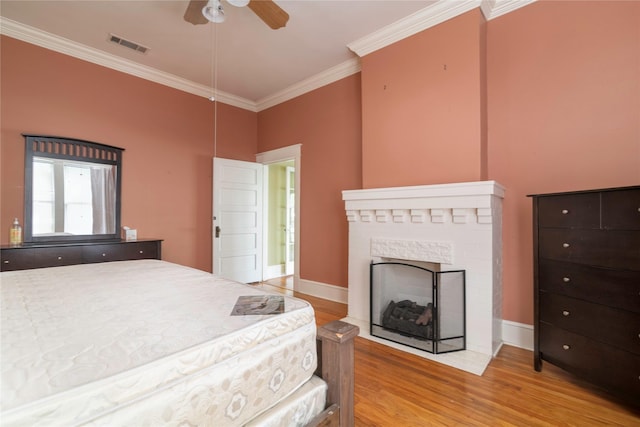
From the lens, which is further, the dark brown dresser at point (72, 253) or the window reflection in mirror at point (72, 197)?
the window reflection in mirror at point (72, 197)

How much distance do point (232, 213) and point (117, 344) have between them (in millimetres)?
3647

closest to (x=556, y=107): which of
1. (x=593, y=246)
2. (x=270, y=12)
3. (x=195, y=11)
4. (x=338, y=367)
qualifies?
(x=593, y=246)

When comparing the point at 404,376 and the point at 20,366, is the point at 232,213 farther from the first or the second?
the point at 20,366

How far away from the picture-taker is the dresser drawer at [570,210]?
1.73 metres

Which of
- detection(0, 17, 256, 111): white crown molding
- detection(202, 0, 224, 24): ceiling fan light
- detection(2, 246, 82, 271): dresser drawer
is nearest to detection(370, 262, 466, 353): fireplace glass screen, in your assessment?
detection(202, 0, 224, 24): ceiling fan light

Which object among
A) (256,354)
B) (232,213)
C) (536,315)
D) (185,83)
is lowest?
(536,315)

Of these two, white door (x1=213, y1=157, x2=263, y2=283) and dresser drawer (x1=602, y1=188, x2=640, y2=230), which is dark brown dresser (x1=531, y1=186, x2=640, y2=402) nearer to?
dresser drawer (x1=602, y1=188, x2=640, y2=230)

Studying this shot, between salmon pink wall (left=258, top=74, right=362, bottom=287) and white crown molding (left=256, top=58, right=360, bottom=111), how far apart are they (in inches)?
3.0

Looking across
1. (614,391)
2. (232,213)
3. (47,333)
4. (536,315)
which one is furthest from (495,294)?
(232,213)

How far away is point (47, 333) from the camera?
0.87m

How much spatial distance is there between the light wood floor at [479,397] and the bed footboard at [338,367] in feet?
1.96

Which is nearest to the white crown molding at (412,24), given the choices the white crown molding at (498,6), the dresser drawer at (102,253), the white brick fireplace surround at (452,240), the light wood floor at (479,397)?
the white crown molding at (498,6)

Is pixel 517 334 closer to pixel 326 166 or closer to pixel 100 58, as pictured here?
pixel 326 166

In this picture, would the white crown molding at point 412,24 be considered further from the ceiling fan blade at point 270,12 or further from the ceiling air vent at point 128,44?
the ceiling air vent at point 128,44
